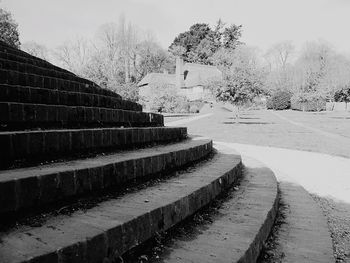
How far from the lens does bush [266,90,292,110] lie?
5438 centimetres

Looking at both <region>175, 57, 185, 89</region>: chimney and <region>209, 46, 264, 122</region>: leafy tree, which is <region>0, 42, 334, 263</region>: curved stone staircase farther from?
<region>175, 57, 185, 89</region>: chimney

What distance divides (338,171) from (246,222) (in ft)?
16.8

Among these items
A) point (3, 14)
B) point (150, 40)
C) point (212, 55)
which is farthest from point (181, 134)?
point (212, 55)

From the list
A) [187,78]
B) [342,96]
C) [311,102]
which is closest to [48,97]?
[311,102]

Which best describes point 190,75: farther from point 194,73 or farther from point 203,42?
point 203,42

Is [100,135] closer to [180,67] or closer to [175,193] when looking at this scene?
[175,193]

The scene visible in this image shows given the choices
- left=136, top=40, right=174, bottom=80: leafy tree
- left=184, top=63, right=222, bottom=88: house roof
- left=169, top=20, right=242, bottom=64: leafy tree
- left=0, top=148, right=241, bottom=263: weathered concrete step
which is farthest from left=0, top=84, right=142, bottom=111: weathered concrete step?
left=169, top=20, right=242, bottom=64: leafy tree

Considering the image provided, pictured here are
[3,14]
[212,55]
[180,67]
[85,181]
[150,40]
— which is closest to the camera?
[85,181]

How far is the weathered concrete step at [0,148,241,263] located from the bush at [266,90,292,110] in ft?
180

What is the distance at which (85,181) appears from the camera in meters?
2.18

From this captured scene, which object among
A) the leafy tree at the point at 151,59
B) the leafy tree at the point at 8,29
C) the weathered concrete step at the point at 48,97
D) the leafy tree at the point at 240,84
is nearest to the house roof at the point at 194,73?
the leafy tree at the point at 151,59

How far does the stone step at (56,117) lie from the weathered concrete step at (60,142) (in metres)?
0.60

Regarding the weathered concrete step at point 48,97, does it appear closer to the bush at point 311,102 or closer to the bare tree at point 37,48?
the bush at point 311,102

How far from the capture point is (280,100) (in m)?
54.4
